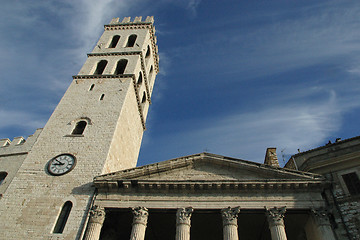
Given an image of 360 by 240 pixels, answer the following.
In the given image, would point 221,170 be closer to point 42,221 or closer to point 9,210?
point 42,221

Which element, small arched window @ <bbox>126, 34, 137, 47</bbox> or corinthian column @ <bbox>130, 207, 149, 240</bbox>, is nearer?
corinthian column @ <bbox>130, 207, 149, 240</bbox>

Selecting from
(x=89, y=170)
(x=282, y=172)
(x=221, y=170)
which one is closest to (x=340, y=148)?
(x=282, y=172)

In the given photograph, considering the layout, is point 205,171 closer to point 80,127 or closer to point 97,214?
point 97,214

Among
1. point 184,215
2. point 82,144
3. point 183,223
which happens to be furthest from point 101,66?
point 183,223

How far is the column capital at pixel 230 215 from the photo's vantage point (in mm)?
13367

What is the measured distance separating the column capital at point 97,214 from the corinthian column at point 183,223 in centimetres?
368

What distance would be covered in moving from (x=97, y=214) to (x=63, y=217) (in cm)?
185

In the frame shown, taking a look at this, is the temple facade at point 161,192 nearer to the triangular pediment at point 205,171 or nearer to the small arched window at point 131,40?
the triangular pediment at point 205,171

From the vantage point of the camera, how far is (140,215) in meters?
13.9

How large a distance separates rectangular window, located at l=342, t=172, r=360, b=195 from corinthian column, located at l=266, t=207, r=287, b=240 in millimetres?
3321

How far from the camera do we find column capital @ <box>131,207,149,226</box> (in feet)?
45.0

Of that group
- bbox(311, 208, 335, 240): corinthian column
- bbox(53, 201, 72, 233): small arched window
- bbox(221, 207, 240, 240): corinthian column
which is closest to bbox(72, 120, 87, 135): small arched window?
bbox(53, 201, 72, 233): small arched window

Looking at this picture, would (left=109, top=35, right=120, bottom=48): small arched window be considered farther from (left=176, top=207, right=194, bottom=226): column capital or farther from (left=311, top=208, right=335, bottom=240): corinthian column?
(left=311, top=208, right=335, bottom=240): corinthian column

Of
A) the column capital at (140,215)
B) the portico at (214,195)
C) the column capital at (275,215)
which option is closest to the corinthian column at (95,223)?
the portico at (214,195)
